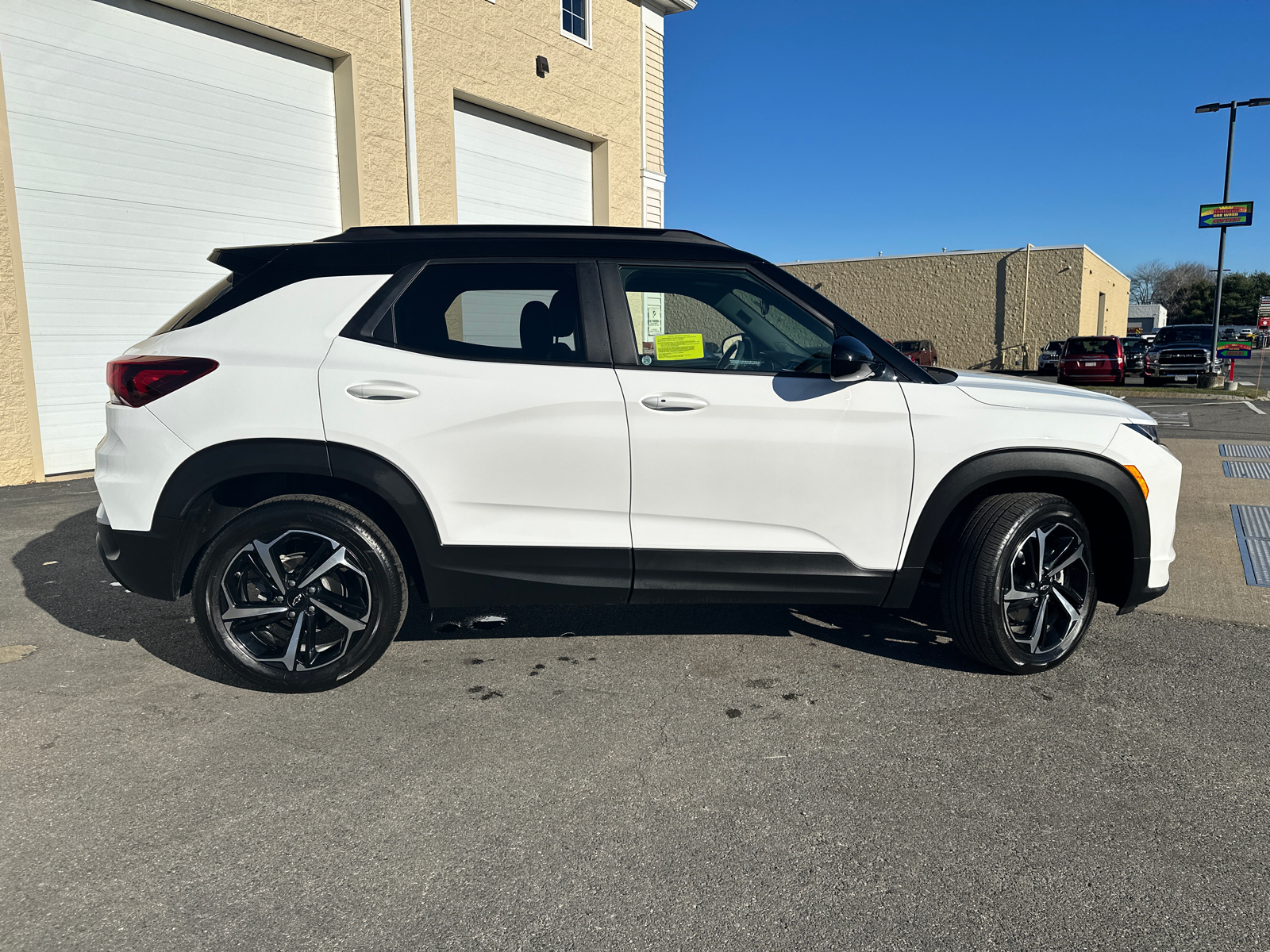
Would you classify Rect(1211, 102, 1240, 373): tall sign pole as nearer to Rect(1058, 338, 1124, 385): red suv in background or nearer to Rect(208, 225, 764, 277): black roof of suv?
Rect(1058, 338, 1124, 385): red suv in background

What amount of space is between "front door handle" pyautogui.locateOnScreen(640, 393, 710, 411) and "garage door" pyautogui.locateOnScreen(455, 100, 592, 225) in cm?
970

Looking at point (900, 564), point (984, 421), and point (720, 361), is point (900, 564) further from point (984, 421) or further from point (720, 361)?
point (720, 361)

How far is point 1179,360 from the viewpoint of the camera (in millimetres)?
27453

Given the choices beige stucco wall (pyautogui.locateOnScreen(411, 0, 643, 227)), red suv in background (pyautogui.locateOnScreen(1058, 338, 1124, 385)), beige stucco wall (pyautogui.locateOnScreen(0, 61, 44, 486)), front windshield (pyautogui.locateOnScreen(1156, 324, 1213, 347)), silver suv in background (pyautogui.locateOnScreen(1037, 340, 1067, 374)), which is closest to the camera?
beige stucco wall (pyautogui.locateOnScreen(0, 61, 44, 486))

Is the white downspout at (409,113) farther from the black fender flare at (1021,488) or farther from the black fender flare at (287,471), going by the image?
the black fender flare at (1021,488)

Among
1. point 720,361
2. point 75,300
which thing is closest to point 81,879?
point 720,361

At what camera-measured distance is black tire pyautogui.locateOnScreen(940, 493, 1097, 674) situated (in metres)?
3.61

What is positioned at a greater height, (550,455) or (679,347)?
(679,347)

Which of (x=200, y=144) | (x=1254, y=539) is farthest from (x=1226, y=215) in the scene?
(x=200, y=144)

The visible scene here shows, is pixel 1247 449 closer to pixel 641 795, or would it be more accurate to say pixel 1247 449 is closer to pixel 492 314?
pixel 492 314

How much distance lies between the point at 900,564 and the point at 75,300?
347 inches

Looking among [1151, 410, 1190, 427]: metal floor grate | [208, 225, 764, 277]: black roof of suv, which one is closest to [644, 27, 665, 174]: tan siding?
[1151, 410, 1190, 427]: metal floor grate

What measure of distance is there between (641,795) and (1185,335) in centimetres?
3257

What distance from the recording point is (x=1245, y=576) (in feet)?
18.0
